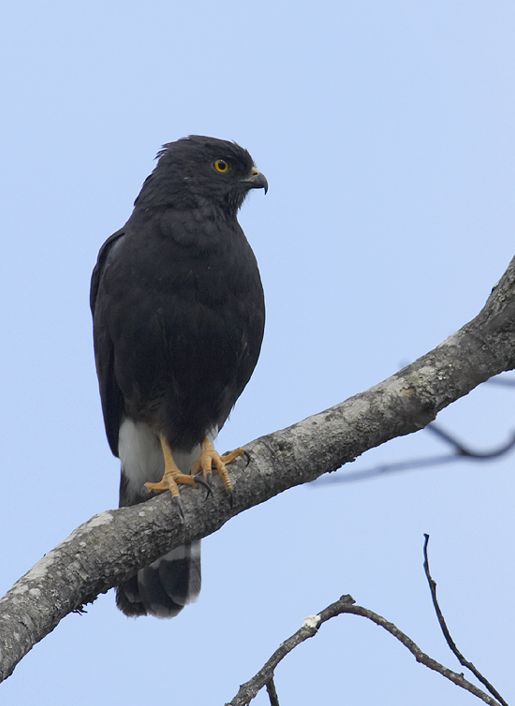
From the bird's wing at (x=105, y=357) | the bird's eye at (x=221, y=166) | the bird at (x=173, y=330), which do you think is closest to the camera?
the bird at (x=173, y=330)

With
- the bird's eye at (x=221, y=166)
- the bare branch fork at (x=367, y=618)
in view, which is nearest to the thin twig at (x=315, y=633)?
the bare branch fork at (x=367, y=618)

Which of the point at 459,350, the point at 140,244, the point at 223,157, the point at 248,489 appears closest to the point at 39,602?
the point at 248,489

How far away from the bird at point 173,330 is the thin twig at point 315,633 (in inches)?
66.8

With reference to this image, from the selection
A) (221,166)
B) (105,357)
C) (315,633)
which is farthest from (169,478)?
(221,166)

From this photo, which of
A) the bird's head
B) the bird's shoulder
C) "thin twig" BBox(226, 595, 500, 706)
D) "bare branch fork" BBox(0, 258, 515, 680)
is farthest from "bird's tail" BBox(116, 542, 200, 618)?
"thin twig" BBox(226, 595, 500, 706)

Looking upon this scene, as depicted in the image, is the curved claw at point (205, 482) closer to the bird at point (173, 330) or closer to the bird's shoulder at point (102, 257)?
the bird at point (173, 330)

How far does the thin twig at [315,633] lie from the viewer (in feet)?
10.8

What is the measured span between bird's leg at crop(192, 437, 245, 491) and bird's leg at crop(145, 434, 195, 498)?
8 cm

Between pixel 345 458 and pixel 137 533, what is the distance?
3.04ft

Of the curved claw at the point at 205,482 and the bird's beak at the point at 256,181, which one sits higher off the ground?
the bird's beak at the point at 256,181

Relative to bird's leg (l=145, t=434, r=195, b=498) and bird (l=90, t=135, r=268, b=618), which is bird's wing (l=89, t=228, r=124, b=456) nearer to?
bird (l=90, t=135, r=268, b=618)

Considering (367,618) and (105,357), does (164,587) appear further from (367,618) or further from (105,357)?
(367,618)

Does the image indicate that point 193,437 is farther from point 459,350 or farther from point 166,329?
point 459,350

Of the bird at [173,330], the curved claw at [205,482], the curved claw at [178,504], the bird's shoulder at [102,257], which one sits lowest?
the curved claw at [178,504]
